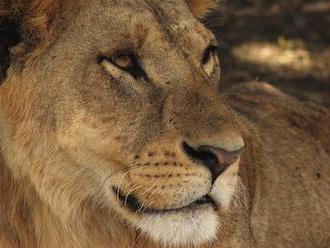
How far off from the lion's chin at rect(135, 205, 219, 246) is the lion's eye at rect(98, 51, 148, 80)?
53 centimetres

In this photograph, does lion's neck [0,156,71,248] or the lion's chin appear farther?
lion's neck [0,156,71,248]

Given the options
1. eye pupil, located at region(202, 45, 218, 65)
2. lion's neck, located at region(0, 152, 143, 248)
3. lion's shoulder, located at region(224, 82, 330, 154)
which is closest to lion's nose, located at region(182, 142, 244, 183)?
lion's neck, located at region(0, 152, 143, 248)

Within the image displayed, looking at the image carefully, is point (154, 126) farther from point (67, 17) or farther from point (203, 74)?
point (67, 17)

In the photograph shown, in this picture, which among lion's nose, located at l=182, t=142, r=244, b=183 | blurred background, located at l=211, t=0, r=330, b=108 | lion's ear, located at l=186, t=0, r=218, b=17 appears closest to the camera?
lion's nose, located at l=182, t=142, r=244, b=183

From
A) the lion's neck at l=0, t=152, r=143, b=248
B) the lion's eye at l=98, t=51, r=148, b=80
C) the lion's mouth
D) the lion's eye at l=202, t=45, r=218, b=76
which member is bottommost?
the lion's neck at l=0, t=152, r=143, b=248

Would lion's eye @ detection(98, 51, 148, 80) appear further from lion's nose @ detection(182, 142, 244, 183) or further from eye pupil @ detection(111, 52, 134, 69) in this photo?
lion's nose @ detection(182, 142, 244, 183)

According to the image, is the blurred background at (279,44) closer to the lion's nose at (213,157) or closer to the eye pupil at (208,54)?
the eye pupil at (208,54)

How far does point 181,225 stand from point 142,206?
0.16m

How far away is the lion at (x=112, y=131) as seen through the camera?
2982mm

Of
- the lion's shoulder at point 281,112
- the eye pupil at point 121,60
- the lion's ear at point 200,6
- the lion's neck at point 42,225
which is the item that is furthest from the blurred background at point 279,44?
the eye pupil at point 121,60

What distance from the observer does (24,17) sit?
314cm

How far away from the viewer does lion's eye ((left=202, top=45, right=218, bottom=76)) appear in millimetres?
3498

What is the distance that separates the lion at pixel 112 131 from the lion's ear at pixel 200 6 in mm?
445

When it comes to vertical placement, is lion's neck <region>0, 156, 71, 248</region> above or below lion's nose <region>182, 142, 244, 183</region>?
below
